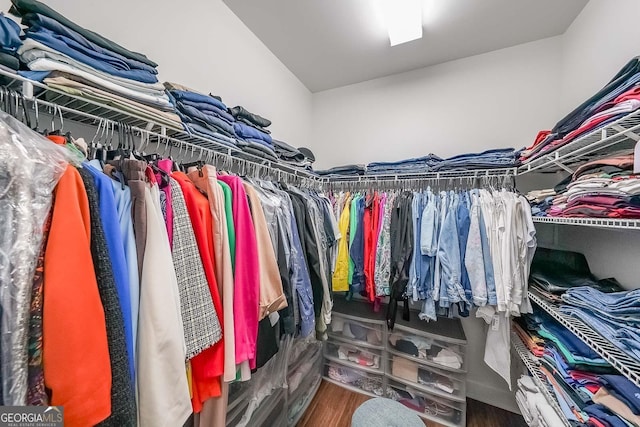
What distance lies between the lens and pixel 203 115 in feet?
3.42

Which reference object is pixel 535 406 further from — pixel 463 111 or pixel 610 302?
pixel 463 111

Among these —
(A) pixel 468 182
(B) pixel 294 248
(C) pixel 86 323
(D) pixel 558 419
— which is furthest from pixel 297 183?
(D) pixel 558 419

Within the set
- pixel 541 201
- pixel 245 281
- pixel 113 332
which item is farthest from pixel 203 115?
pixel 541 201

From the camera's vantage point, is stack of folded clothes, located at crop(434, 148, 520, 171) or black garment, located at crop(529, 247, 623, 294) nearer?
black garment, located at crop(529, 247, 623, 294)

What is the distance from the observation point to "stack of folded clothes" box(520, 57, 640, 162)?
29.8 inches

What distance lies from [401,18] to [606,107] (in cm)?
112

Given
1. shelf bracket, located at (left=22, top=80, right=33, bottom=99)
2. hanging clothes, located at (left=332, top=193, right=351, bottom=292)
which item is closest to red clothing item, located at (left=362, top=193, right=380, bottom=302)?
hanging clothes, located at (left=332, top=193, right=351, bottom=292)

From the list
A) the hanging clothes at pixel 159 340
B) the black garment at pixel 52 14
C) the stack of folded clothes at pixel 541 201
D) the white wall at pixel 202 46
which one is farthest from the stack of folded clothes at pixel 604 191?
the white wall at pixel 202 46

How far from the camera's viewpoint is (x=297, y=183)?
1.96 metres

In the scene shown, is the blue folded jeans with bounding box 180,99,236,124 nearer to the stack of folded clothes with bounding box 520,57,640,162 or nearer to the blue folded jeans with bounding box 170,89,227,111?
the blue folded jeans with bounding box 170,89,227,111

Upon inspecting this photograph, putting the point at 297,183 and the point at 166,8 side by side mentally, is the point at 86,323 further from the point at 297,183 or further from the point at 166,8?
the point at 297,183

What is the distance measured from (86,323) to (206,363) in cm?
43

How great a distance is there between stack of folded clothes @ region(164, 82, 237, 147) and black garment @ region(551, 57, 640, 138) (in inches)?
60.0

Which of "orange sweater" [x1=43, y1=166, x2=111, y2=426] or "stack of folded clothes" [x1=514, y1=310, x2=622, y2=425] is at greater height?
"orange sweater" [x1=43, y1=166, x2=111, y2=426]
